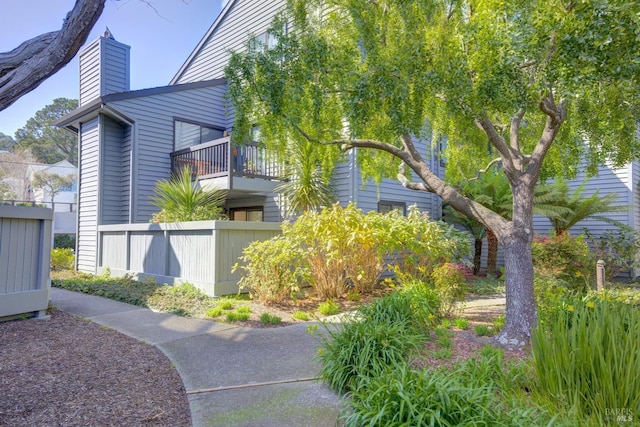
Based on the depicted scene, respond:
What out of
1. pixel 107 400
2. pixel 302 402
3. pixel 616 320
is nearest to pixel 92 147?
pixel 107 400

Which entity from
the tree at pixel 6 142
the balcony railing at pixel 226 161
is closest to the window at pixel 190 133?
the balcony railing at pixel 226 161

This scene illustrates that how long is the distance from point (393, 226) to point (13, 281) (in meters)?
6.28

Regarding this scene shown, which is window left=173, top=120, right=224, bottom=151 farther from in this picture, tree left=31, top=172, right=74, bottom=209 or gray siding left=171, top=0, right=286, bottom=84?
tree left=31, top=172, right=74, bottom=209

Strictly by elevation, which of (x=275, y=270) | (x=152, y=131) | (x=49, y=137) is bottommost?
(x=275, y=270)

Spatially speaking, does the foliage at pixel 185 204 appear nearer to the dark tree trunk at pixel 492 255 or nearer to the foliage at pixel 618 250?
the dark tree trunk at pixel 492 255

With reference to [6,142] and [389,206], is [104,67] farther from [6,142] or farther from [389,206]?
[6,142]

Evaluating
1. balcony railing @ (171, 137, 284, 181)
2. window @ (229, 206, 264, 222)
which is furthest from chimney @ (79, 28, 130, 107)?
window @ (229, 206, 264, 222)

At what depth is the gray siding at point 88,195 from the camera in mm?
11953

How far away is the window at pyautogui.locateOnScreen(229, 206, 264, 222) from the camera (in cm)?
1245

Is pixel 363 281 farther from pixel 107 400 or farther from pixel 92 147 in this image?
pixel 92 147

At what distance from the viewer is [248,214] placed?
13.0 meters

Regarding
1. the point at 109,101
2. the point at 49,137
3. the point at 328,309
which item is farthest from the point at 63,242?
the point at 49,137

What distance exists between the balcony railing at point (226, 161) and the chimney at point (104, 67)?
307 centimetres

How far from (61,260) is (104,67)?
6.34 metres
